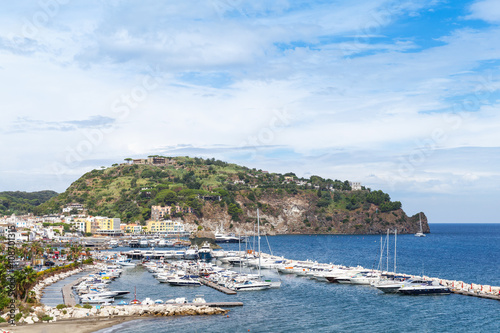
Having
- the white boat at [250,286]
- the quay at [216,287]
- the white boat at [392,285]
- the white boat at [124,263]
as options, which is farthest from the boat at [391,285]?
the white boat at [124,263]

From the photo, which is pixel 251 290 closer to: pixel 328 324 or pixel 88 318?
pixel 328 324

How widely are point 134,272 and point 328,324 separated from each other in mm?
62747

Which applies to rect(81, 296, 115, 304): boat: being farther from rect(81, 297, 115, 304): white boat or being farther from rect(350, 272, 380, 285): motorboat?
rect(350, 272, 380, 285): motorboat

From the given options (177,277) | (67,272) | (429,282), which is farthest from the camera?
(67,272)

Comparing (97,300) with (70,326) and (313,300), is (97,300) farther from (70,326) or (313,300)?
(313,300)

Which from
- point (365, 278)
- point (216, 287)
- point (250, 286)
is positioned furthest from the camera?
point (365, 278)

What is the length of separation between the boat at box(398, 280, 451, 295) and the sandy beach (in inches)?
1657

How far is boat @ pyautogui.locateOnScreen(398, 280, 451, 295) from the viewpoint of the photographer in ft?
239

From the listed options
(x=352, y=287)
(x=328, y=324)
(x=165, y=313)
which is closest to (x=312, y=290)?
(x=352, y=287)

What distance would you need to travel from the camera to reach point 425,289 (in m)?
73.2

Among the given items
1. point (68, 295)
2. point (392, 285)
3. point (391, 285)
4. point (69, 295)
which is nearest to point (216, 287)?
point (69, 295)

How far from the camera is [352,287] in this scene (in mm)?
82688

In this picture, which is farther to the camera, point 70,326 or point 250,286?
point 250,286

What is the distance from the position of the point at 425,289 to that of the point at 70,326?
4996 centimetres
